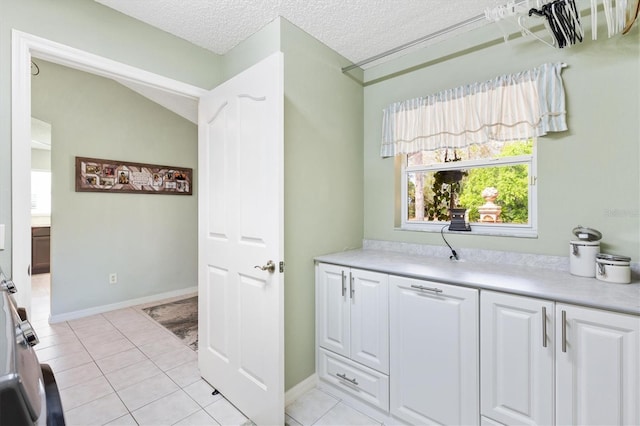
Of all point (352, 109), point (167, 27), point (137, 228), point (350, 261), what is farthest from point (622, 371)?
point (137, 228)

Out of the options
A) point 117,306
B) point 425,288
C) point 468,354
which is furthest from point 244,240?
point 117,306

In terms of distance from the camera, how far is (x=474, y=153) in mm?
2154

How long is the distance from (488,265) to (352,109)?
1.58 metres

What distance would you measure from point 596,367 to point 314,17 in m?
2.29

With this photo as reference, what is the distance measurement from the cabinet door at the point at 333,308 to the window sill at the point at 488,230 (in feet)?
2.44

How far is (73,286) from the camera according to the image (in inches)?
128

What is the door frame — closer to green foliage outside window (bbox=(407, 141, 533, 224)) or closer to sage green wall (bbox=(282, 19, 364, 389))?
sage green wall (bbox=(282, 19, 364, 389))

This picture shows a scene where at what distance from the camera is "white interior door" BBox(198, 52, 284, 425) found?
1611mm

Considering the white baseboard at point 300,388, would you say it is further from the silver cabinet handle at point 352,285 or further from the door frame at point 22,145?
the door frame at point 22,145

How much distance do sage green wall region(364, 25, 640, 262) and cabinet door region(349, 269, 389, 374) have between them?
763 millimetres

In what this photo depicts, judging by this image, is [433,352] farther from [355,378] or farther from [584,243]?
[584,243]

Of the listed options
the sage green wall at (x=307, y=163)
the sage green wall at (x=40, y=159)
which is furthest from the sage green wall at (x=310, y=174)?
the sage green wall at (x=40, y=159)

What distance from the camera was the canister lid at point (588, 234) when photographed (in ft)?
5.12

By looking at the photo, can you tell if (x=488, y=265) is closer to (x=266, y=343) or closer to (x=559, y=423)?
(x=559, y=423)
